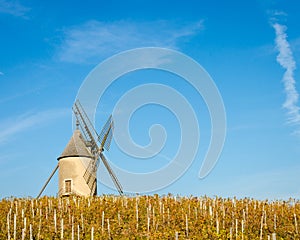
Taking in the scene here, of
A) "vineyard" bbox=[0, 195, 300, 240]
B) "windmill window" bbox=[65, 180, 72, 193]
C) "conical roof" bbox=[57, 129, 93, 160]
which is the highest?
"conical roof" bbox=[57, 129, 93, 160]

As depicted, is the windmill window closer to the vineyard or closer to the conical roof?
the conical roof

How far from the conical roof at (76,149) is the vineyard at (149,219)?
5.36 meters

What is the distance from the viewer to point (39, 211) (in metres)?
19.8

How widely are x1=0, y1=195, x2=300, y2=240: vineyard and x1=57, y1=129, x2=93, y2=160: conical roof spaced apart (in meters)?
5.36

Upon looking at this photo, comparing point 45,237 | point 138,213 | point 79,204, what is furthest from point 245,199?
point 45,237

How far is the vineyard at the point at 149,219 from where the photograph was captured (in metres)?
14.8

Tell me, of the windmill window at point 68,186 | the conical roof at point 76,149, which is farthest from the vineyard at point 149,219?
the conical roof at point 76,149

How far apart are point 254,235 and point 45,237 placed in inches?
254

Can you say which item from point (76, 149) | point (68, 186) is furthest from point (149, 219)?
point (76, 149)

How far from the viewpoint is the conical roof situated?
94.1 ft

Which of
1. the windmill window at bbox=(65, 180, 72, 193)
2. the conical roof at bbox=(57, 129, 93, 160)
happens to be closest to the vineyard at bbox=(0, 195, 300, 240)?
the windmill window at bbox=(65, 180, 72, 193)

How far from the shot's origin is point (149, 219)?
16.8 meters

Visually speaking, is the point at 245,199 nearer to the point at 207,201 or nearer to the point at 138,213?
the point at 207,201

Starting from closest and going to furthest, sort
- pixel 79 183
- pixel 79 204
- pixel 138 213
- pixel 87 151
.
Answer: pixel 138 213 < pixel 79 204 < pixel 79 183 < pixel 87 151
